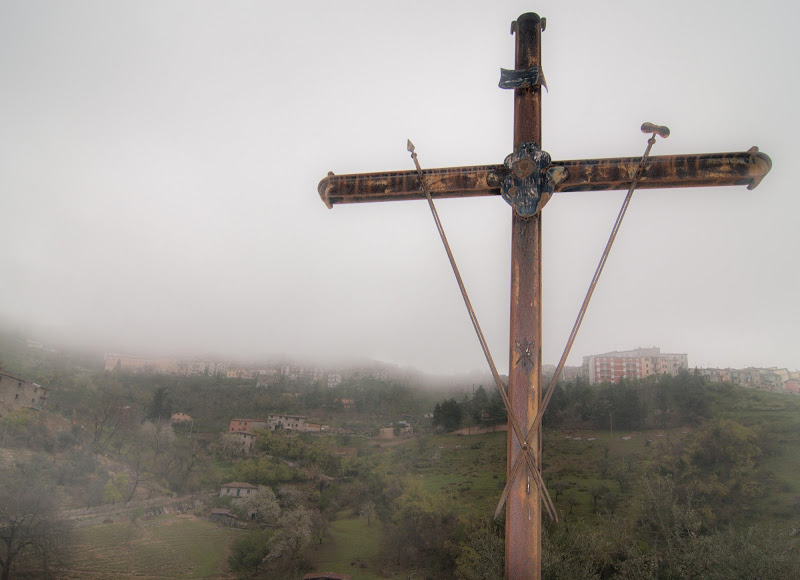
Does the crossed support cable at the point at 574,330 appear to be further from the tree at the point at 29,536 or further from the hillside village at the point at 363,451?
the tree at the point at 29,536

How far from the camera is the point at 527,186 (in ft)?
6.65

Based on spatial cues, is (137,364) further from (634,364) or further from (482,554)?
(634,364)

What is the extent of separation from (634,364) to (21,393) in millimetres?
61096

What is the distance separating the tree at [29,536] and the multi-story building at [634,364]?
1809 inches

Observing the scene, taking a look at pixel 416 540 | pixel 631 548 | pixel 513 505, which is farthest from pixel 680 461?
pixel 513 505

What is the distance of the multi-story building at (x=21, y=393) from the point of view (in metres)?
42.7

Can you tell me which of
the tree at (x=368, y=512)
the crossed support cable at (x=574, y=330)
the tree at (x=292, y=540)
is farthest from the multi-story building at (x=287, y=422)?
the crossed support cable at (x=574, y=330)

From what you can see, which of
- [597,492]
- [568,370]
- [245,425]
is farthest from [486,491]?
[245,425]

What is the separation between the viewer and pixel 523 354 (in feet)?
6.03

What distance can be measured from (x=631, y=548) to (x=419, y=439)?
2865cm

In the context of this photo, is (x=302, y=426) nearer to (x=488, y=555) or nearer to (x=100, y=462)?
(x=100, y=462)

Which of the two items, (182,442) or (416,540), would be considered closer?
(416,540)

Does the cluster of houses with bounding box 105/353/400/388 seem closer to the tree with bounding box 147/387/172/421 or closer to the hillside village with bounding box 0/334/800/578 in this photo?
the hillside village with bounding box 0/334/800/578

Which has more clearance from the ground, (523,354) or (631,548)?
(523,354)
